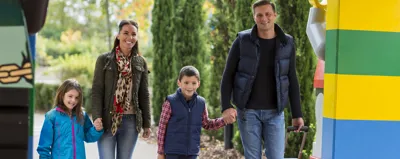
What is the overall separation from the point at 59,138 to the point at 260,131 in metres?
1.49

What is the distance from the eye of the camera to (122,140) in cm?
484

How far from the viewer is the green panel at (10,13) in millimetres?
2926

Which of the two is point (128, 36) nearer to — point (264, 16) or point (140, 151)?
point (264, 16)

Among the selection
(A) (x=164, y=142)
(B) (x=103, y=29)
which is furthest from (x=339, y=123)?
(B) (x=103, y=29)

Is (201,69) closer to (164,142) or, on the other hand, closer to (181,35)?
(181,35)

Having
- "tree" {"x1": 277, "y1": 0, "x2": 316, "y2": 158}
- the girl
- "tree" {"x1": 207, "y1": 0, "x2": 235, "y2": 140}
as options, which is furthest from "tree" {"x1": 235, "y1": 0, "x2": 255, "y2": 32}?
the girl

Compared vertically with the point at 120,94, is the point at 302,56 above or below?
above

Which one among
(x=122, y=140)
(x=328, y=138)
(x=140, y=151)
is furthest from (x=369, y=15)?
(x=140, y=151)

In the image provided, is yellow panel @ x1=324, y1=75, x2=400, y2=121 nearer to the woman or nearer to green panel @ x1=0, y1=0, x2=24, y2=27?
the woman

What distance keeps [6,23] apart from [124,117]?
1967 mm

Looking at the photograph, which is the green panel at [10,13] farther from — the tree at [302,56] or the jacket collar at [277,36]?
the tree at [302,56]

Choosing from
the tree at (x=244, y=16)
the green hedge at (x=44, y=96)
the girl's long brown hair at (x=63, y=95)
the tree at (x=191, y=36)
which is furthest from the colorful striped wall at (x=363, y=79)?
the green hedge at (x=44, y=96)

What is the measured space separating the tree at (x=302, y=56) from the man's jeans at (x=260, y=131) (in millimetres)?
2645

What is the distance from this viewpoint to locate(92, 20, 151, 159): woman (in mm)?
4758
